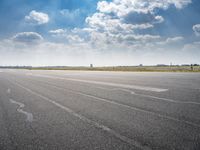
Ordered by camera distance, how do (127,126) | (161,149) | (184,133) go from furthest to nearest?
(127,126) → (184,133) → (161,149)

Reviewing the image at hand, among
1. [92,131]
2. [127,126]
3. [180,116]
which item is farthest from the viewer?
[180,116]

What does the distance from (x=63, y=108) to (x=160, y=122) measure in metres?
3.56

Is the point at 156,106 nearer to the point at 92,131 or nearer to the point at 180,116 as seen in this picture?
the point at 180,116

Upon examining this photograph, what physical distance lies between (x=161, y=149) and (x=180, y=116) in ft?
7.73

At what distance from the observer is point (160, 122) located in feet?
15.4

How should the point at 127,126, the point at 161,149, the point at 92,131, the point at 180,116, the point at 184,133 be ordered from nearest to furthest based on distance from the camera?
1. the point at 161,149
2. the point at 184,133
3. the point at 92,131
4. the point at 127,126
5. the point at 180,116

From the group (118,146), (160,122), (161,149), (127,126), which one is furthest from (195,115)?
(118,146)

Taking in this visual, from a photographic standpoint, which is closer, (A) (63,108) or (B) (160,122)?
(B) (160,122)

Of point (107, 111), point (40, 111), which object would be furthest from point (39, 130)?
point (107, 111)

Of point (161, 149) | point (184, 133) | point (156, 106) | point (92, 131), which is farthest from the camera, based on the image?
point (156, 106)

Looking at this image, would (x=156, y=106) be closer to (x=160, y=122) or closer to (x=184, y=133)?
(x=160, y=122)

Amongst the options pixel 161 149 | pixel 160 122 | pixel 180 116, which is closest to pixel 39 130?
pixel 161 149

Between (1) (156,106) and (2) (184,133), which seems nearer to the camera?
(2) (184,133)

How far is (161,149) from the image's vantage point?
321 centimetres
